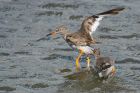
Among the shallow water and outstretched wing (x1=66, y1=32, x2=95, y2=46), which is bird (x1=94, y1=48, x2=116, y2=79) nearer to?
the shallow water

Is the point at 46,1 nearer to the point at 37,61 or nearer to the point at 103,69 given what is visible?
the point at 37,61

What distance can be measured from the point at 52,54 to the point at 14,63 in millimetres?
1102

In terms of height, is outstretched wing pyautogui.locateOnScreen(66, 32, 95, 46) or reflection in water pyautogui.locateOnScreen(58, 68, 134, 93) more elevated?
outstretched wing pyautogui.locateOnScreen(66, 32, 95, 46)

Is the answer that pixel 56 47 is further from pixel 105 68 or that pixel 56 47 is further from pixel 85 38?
pixel 105 68

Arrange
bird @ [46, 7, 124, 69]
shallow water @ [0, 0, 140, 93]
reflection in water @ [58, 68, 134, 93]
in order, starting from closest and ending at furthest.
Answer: reflection in water @ [58, 68, 134, 93]
shallow water @ [0, 0, 140, 93]
bird @ [46, 7, 124, 69]

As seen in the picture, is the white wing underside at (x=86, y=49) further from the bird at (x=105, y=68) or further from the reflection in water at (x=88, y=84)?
the bird at (x=105, y=68)

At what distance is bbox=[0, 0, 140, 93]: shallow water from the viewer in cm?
1277

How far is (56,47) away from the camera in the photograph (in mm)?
15414

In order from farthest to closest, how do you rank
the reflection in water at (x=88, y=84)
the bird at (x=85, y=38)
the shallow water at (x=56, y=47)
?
1. the bird at (x=85, y=38)
2. the shallow water at (x=56, y=47)
3. the reflection in water at (x=88, y=84)

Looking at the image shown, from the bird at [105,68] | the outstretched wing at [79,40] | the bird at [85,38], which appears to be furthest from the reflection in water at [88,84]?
the outstretched wing at [79,40]

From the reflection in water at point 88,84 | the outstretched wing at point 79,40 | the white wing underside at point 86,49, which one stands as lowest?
the reflection in water at point 88,84

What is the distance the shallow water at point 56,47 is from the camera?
12766mm

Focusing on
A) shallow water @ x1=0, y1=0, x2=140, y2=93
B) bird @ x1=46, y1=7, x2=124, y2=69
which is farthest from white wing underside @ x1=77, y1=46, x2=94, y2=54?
shallow water @ x1=0, y1=0, x2=140, y2=93

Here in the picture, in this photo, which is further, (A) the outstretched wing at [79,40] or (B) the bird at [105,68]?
(A) the outstretched wing at [79,40]
